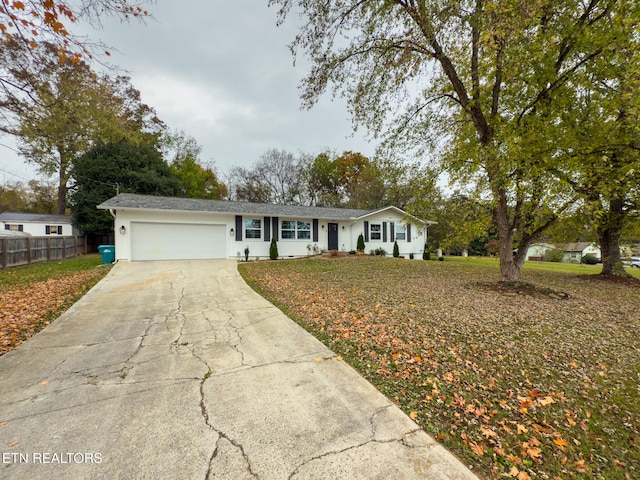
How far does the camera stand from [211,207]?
13352 millimetres

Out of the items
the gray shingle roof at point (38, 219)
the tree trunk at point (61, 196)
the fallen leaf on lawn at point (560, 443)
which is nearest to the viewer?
the fallen leaf on lawn at point (560, 443)

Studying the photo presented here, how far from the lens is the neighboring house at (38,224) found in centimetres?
2367

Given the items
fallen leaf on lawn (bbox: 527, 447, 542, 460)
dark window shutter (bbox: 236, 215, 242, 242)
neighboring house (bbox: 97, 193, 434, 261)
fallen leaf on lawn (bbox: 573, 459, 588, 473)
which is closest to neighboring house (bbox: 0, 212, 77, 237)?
neighboring house (bbox: 97, 193, 434, 261)

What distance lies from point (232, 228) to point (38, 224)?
24.0 m

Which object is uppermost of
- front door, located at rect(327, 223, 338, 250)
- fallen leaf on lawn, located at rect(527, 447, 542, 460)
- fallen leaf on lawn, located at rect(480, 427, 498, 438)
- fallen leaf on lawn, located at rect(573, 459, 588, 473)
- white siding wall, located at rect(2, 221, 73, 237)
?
white siding wall, located at rect(2, 221, 73, 237)

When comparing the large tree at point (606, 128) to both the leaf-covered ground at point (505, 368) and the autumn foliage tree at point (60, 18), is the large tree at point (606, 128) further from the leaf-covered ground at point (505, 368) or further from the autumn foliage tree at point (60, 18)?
the autumn foliage tree at point (60, 18)

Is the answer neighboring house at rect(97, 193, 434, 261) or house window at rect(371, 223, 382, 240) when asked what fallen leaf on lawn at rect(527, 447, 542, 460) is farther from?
house window at rect(371, 223, 382, 240)

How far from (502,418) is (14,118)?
10.5 meters

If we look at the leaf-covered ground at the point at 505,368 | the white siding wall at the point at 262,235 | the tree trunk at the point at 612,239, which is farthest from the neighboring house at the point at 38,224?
the tree trunk at the point at 612,239

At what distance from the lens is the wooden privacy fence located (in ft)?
32.5

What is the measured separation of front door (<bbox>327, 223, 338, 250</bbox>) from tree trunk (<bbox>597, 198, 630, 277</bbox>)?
11.6 meters

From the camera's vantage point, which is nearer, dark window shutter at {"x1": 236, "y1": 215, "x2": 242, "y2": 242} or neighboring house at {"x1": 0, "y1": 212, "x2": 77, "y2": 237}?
dark window shutter at {"x1": 236, "y1": 215, "x2": 242, "y2": 242}

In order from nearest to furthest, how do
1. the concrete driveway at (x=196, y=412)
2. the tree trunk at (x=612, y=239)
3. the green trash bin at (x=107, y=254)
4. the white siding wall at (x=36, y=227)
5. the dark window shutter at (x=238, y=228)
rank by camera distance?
1. the concrete driveway at (x=196, y=412)
2. the tree trunk at (x=612, y=239)
3. the green trash bin at (x=107, y=254)
4. the dark window shutter at (x=238, y=228)
5. the white siding wall at (x=36, y=227)

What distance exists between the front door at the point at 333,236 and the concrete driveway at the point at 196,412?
1218cm
